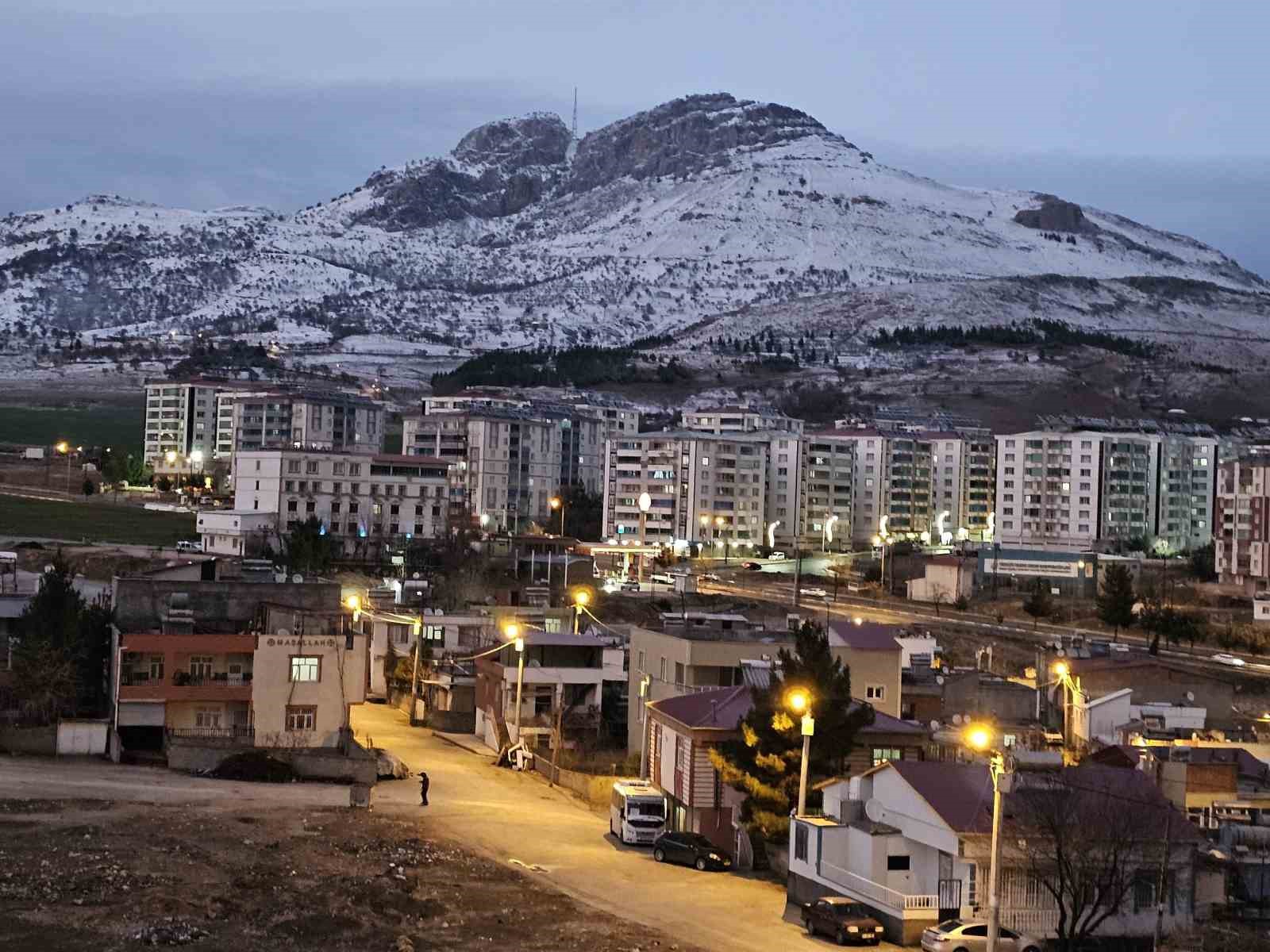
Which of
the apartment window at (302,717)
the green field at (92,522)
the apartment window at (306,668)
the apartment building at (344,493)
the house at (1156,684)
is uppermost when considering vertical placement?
the apartment building at (344,493)

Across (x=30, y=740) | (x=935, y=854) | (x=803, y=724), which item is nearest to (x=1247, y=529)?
(x=30, y=740)

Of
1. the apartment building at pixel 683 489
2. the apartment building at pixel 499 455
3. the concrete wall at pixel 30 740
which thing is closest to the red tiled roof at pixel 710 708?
the concrete wall at pixel 30 740

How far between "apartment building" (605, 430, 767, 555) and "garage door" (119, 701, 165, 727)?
52.0 metres

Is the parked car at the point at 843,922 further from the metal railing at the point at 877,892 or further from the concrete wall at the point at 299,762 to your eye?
the concrete wall at the point at 299,762

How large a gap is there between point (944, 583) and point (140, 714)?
3948cm

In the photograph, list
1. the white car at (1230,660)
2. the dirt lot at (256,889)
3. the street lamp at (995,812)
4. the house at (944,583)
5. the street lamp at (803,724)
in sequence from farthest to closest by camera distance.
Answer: the house at (944,583) → the white car at (1230,660) → the street lamp at (803,724) → the dirt lot at (256,889) → the street lamp at (995,812)

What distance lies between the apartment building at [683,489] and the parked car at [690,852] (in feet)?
189

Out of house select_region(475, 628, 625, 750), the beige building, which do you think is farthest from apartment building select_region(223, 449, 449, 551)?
the beige building

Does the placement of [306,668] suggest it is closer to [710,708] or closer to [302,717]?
[302,717]

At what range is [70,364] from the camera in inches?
6284

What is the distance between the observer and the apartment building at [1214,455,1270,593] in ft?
218

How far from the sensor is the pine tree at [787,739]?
22.6 m

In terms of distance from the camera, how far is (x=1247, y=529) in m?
67.8

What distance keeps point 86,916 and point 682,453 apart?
2583 inches
